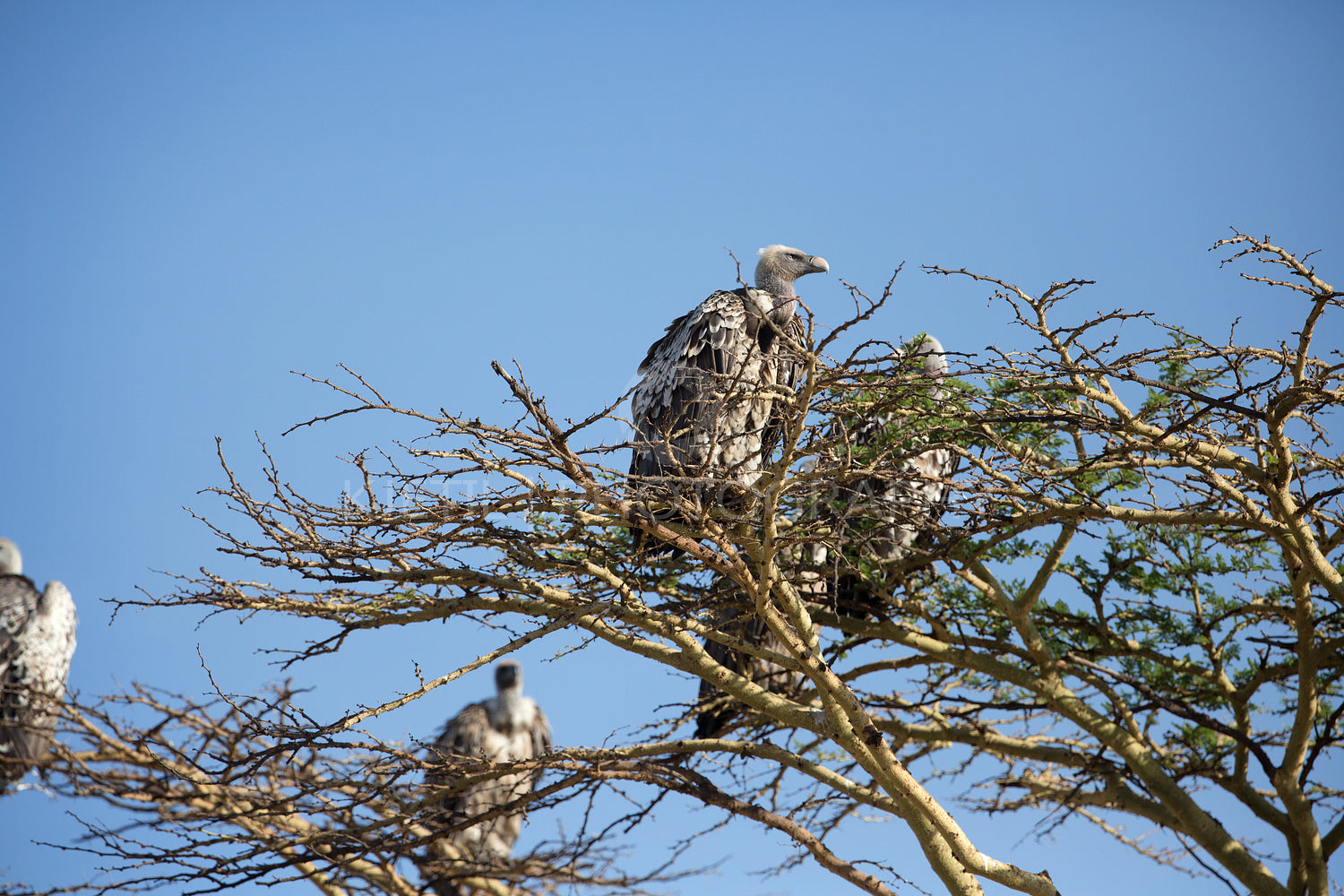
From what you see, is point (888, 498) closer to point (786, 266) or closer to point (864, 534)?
point (864, 534)

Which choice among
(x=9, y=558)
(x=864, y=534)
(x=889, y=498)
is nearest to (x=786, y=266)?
(x=889, y=498)

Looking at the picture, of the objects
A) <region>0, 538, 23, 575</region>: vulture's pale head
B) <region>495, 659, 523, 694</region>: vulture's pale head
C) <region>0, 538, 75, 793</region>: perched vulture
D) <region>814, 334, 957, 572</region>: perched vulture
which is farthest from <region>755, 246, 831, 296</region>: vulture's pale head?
<region>0, 538, 23, 575</region>: vulture's pale head

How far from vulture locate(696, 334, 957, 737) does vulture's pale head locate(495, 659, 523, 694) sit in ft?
15.2

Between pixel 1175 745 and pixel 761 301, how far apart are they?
377 cm

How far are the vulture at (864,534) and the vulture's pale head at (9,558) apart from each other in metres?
11.1

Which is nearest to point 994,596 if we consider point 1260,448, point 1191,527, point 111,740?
point 1191,527

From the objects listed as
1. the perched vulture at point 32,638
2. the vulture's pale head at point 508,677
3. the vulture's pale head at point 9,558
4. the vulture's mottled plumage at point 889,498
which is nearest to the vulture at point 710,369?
the vulture's mottled plumage at point 889,498

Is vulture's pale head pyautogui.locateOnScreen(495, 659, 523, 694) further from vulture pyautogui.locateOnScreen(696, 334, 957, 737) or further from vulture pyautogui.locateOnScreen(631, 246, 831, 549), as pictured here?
vulture pyautogui.locateOnScreen(631, 246, 831, 549)

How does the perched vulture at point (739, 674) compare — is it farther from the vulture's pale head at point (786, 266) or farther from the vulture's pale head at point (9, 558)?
the vulture's pale head at point (9, 558)

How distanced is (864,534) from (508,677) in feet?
23.4

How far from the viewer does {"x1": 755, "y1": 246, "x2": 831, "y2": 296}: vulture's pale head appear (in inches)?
301

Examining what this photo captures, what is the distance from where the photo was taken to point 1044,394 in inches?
205

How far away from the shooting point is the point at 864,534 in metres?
5.32

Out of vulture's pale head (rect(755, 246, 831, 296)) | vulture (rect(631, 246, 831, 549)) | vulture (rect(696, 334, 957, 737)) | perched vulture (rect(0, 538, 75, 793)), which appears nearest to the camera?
vulture (rect(696, 334, 957, 737))
